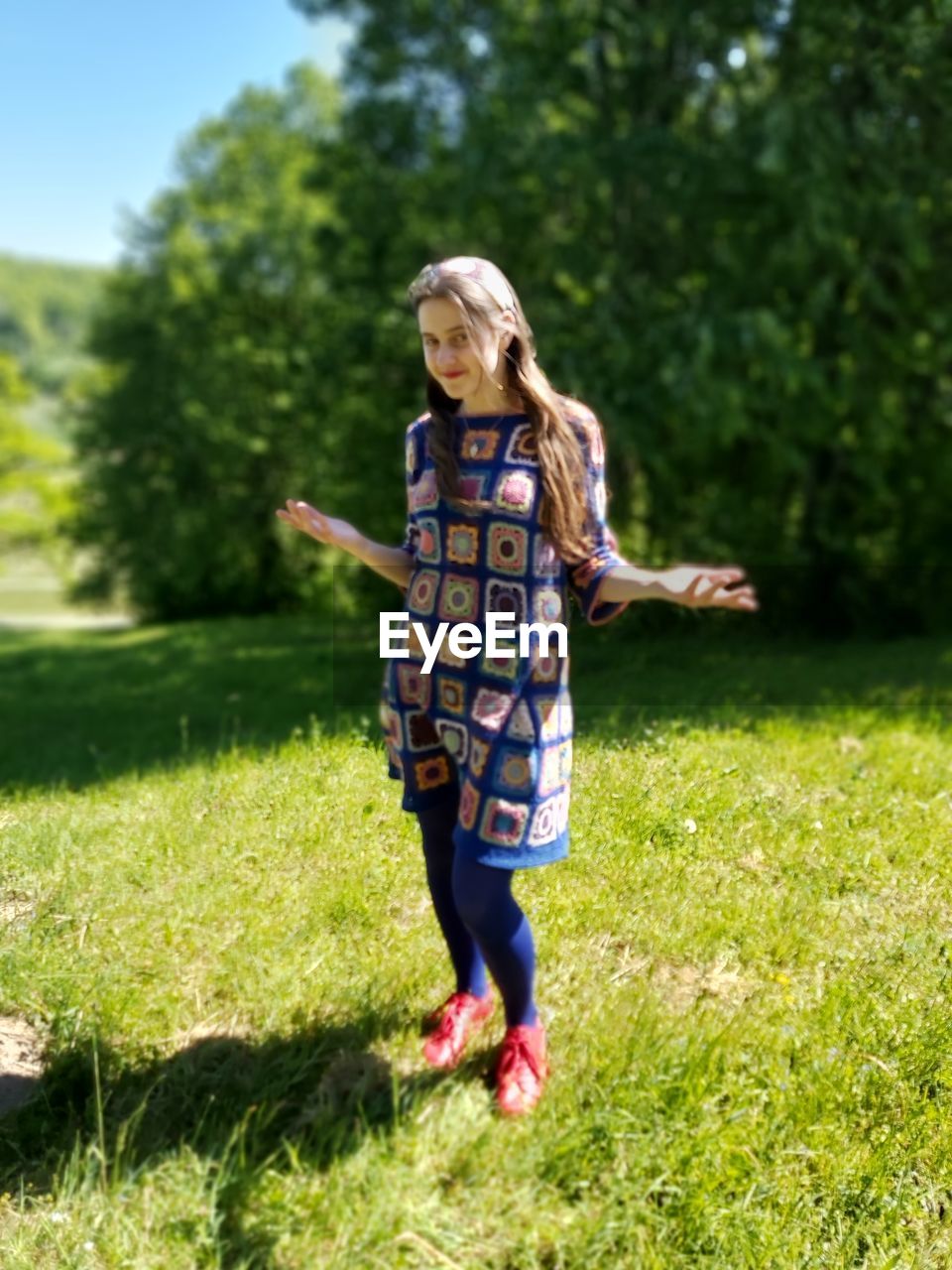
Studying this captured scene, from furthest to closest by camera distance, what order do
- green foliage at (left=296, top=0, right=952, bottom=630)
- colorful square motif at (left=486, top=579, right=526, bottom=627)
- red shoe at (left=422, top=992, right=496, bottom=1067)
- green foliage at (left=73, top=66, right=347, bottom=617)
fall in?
green foliage at (left=73, top=66, right=347, bottom=617)
green foliage at (left=296, top=0, right=952, bottom=630)
red shoe at (left=422, top=992, right=496, bottom=1067)
colorful square motif at (left=486, top=579, right=526, bottom=627)

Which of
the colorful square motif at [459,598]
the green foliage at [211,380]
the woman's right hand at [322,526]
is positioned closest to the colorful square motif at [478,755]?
the colorful square motif at [459,598]

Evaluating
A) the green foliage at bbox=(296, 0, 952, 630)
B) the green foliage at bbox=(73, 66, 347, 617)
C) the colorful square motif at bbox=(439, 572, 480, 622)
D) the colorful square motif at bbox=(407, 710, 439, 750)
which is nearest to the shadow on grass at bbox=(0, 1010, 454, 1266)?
the colorful square motif at bbox=(407, 710, 439, 750)

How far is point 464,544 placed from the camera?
328 centimetres

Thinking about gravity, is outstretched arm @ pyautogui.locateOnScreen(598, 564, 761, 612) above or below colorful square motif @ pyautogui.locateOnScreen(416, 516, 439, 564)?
below

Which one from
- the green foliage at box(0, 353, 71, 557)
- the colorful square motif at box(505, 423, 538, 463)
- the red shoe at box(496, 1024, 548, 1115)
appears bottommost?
the red shoe at box(496, 1024, 548, 1115)

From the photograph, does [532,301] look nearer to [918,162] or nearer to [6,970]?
[918,162]

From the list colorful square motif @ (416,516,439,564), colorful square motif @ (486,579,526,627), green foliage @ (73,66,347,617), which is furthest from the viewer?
green foliage @ (73,66,347,617)

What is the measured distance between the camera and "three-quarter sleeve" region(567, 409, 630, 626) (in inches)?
128

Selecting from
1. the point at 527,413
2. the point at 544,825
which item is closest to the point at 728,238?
the point at 527,413

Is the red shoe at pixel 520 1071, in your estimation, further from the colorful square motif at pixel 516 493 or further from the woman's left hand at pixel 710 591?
the colorful square motif at pixel 516 493

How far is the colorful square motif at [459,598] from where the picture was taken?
10.7ft

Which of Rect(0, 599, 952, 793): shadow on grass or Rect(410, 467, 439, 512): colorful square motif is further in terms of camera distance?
Rect(0, 599, 952, 793): shadow on grass

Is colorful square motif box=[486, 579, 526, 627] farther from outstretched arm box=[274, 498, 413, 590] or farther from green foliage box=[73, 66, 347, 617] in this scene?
green foliage box=[73, 66, 347, 617]

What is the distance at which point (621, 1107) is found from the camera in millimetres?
3641
